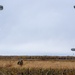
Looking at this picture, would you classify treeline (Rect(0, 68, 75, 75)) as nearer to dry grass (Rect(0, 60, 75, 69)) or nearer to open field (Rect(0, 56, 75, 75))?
open field (Rect(0, 56, 75, 75))

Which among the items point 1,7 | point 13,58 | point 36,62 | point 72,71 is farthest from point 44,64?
point 1,7

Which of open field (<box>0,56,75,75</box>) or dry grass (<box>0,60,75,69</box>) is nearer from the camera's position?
open field (<box>0,56,75,75</box>)

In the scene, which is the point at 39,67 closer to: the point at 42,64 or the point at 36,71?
the point at 36,71

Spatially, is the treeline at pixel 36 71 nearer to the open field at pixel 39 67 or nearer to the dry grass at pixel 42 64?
the open field at pixel 39 67

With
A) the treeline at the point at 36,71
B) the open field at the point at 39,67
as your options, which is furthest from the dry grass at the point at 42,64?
the treeline at the point at 36,71

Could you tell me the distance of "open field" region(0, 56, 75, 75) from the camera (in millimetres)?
7492

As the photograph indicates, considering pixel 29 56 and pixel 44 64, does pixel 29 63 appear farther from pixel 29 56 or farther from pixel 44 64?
pixel 29 56

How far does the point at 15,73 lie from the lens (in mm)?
7539

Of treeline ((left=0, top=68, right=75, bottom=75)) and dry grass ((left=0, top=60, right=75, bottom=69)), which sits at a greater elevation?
dry grass ((left=0, top=60, right=75, bottom=69))

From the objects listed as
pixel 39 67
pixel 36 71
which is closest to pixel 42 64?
pixel 39 67

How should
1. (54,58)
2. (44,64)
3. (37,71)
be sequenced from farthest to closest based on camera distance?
(54,58)
(44,64)
(37,71)

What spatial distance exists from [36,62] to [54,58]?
1.02 metres

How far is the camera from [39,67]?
7688 millimetres

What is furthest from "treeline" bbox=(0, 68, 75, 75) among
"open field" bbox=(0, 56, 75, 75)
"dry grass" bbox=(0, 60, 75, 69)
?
"dry grass" bbox=(0, 60, 75, 69)
